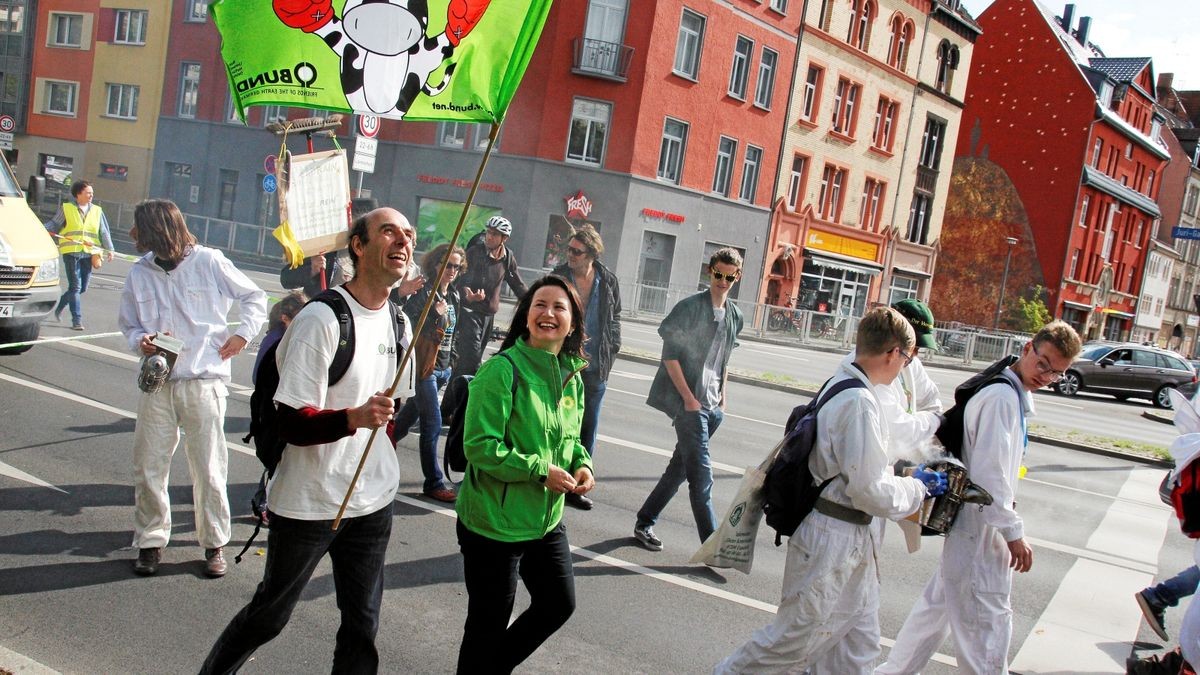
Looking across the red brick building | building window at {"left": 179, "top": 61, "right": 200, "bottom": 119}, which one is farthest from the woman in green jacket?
the red brick building

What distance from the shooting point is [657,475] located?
827 cm

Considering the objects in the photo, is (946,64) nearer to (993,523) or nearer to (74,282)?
(74,282)

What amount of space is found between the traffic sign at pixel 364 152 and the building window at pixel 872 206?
27431 millimetres

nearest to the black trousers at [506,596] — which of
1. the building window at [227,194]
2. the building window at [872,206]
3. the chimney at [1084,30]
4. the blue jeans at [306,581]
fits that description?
the blue jeans at [306,581]

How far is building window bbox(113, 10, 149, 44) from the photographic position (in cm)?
3956

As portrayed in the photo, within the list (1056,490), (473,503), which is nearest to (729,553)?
(473,503)

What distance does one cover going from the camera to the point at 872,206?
39.9 m

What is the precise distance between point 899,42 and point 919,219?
8.24 metres

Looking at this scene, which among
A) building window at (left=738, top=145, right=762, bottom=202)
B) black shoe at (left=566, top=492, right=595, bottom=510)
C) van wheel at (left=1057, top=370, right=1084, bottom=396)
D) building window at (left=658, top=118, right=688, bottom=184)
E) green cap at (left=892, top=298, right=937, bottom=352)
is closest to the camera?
green cap at (left=892, top=298, right=937, bottom=352)

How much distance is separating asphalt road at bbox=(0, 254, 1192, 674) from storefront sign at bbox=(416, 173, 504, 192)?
2168cm

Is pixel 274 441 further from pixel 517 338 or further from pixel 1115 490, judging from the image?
pixel 1115 490

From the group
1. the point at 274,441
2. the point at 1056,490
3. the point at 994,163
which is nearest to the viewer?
the point at 274,441

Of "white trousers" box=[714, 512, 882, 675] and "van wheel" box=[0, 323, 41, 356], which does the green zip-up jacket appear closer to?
"white trousers" box=[714, 512, 882, 675]

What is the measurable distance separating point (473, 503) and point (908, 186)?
40.9 metres
